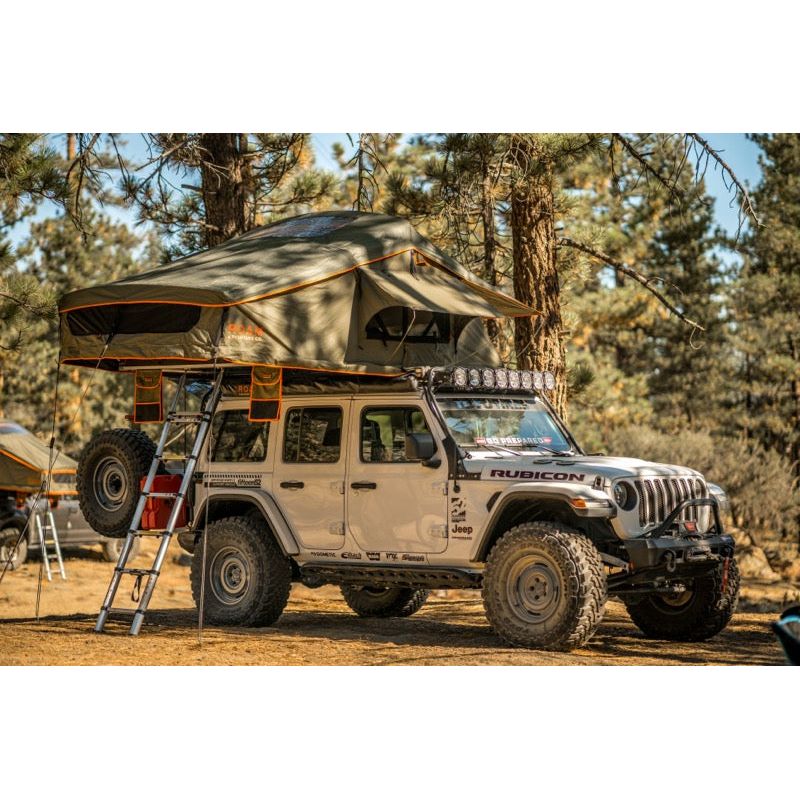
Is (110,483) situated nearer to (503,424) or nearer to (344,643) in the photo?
(344,643)

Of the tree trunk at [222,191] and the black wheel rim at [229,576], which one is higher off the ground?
the tree trunk at [222,191]

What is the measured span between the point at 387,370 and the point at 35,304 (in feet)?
15.8

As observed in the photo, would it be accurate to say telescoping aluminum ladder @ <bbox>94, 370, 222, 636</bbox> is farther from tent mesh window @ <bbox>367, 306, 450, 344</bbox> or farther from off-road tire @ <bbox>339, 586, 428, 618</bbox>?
off-road tire @ <bbox>339, 586, 428, 618</bbox>

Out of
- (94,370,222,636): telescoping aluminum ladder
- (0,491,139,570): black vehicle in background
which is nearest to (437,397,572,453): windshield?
(94,370,222,636): telescoping aluminum ladder

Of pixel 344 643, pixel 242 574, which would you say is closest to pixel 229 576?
pixel 242 574

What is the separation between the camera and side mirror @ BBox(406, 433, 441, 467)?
→ 919 cm

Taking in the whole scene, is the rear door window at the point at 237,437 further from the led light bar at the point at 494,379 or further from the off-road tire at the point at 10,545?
the off-road tire at the point at 10,545

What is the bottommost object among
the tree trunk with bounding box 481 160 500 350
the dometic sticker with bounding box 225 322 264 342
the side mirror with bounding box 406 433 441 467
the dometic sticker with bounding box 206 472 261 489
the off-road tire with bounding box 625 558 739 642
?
the off-road tire with bounding box 625 558 739 642

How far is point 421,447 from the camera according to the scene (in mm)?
9188

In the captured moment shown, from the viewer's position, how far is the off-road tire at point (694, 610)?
31.3ft

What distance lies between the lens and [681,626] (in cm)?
979

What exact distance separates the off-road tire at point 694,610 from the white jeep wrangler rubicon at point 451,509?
13mm

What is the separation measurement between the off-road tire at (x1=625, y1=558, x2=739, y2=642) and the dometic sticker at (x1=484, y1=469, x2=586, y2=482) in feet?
4.81

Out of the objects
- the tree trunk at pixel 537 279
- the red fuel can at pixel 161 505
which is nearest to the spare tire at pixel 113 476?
the red fuel can at pixel 161 505
